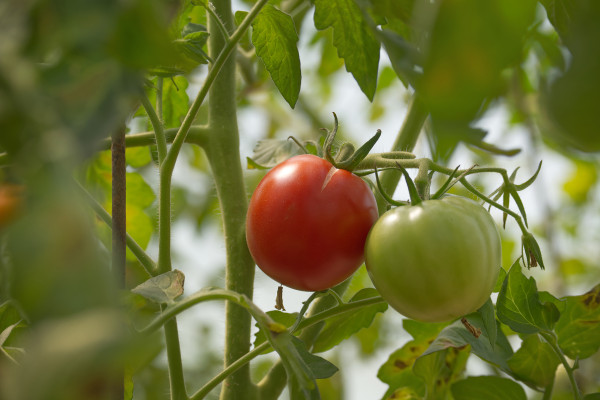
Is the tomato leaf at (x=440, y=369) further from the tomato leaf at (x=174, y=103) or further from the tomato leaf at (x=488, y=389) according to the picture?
the tomato leaf at (x=174, y=103)

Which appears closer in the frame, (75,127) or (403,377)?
(75,127)

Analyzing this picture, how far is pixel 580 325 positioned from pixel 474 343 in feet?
0.48

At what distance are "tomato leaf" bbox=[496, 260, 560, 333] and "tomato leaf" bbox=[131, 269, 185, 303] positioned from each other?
321 mm

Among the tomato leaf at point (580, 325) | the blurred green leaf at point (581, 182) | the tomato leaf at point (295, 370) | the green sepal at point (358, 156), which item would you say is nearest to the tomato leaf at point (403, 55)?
the tomato leaf at point (295, 370)

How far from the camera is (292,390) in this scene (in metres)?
0.42

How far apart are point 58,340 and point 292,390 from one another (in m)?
0.28

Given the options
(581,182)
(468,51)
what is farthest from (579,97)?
(581,182)

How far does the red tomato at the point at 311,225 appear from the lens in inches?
23.4

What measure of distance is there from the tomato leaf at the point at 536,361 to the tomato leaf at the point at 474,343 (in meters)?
0.02

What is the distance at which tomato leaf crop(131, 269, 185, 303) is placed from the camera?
0.46 meters

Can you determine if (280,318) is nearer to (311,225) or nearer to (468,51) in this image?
(311,225)

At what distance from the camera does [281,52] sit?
2.13 ft

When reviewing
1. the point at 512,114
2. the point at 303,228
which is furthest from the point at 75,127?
the point at 512,114

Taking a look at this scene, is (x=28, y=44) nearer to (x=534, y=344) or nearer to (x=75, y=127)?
(x=75, y=127)
